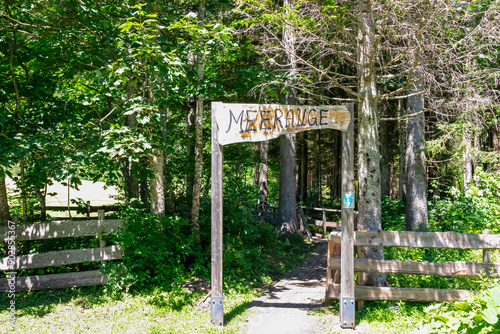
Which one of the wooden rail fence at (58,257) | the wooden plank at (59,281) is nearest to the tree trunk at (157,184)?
the wooden rail fence at (58,257)

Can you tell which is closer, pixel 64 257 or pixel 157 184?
pixel 64 257

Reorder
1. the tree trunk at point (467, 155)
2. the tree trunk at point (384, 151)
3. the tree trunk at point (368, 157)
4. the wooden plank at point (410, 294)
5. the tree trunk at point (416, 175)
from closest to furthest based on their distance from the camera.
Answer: the wooden plank at point (410, 294) → the tree trunk at point (368, 157) → the tree trunk at point (467, 155) → the tree trunk at point (416, 175) → the tree trunk at point (384, 151)

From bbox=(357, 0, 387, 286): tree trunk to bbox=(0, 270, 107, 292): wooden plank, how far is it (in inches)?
192

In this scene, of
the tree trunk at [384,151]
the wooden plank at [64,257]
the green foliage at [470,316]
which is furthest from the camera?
the tree trunk at [384,151]

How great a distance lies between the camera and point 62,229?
263 inches

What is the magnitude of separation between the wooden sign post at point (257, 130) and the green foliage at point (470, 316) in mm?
1772

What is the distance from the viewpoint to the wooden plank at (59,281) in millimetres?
6441

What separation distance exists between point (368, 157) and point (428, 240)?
161 centimetres

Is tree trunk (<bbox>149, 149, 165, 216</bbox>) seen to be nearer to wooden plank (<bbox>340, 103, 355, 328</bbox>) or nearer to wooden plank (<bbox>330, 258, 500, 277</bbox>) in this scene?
wooden plank (<bbox>340, 103, 355, 328</bbox>)

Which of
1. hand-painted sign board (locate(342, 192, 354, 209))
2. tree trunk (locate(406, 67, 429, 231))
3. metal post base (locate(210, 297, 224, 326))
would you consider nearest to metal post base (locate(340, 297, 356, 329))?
hand-painted sign board (locate(342, 192, 354, 209))

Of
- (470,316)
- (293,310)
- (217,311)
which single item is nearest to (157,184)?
(217,311)

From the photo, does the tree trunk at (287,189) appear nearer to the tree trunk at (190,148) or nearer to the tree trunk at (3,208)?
the tree trunk at (190,148)

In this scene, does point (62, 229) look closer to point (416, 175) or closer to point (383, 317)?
point (383, 317)

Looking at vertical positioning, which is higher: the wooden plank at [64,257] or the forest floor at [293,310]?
the wooden plank at [64,257]
